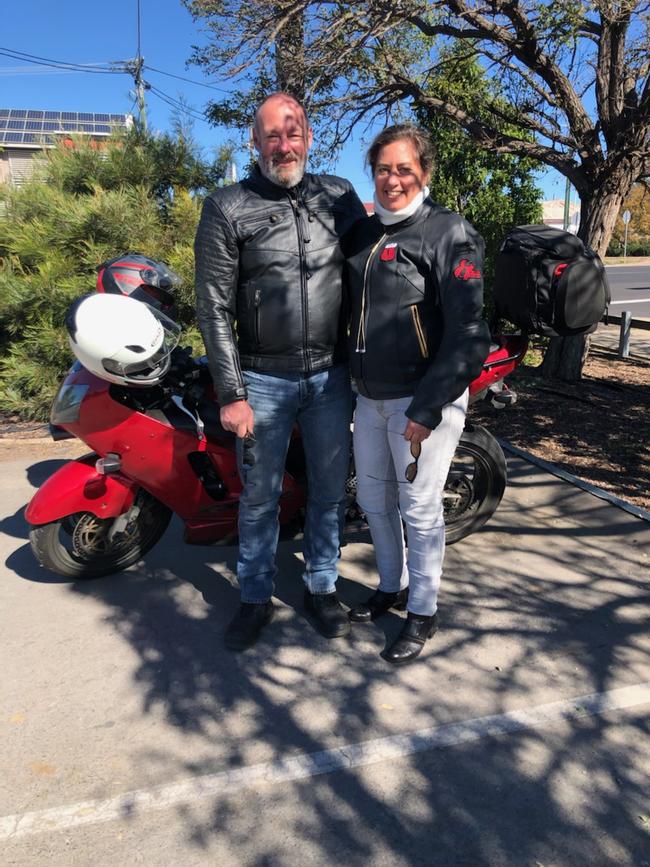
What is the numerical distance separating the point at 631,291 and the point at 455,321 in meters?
20.7

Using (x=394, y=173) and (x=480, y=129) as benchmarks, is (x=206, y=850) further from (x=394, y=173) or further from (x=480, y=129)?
(x=480, y=129)

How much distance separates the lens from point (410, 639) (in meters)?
2.78

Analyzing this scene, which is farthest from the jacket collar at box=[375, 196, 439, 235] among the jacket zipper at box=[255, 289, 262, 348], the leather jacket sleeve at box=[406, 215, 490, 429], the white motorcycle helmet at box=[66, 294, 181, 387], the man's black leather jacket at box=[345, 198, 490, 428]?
the white motorcycle helmet at box=[66, 294, 181, 387]

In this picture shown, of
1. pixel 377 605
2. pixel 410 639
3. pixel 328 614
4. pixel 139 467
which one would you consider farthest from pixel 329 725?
pixel 139 467

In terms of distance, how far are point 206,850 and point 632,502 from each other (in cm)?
340

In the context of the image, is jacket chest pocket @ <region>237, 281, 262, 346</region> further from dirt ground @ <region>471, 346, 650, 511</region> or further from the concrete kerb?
dirt ground @ <region>471, 346, 650, 511</region>

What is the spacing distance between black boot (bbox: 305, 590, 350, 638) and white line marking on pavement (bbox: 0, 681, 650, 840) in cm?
66

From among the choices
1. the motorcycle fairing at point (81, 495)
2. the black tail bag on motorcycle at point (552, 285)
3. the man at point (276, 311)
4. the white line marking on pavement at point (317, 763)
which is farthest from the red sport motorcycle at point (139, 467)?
the white line marking on pavement at point (317, 763)

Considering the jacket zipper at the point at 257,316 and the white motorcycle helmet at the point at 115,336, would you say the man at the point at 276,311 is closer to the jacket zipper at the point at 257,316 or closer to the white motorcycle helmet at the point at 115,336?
the jacket zipper at the point at 257,316

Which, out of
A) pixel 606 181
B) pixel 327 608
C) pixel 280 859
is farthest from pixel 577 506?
pixel 606 181

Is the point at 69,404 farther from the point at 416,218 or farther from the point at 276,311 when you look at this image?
the point at 416,218

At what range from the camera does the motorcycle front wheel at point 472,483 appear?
3529mm

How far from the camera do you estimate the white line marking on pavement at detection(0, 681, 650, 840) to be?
2.06 m

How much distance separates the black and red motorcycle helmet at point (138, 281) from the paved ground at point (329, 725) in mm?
1467
